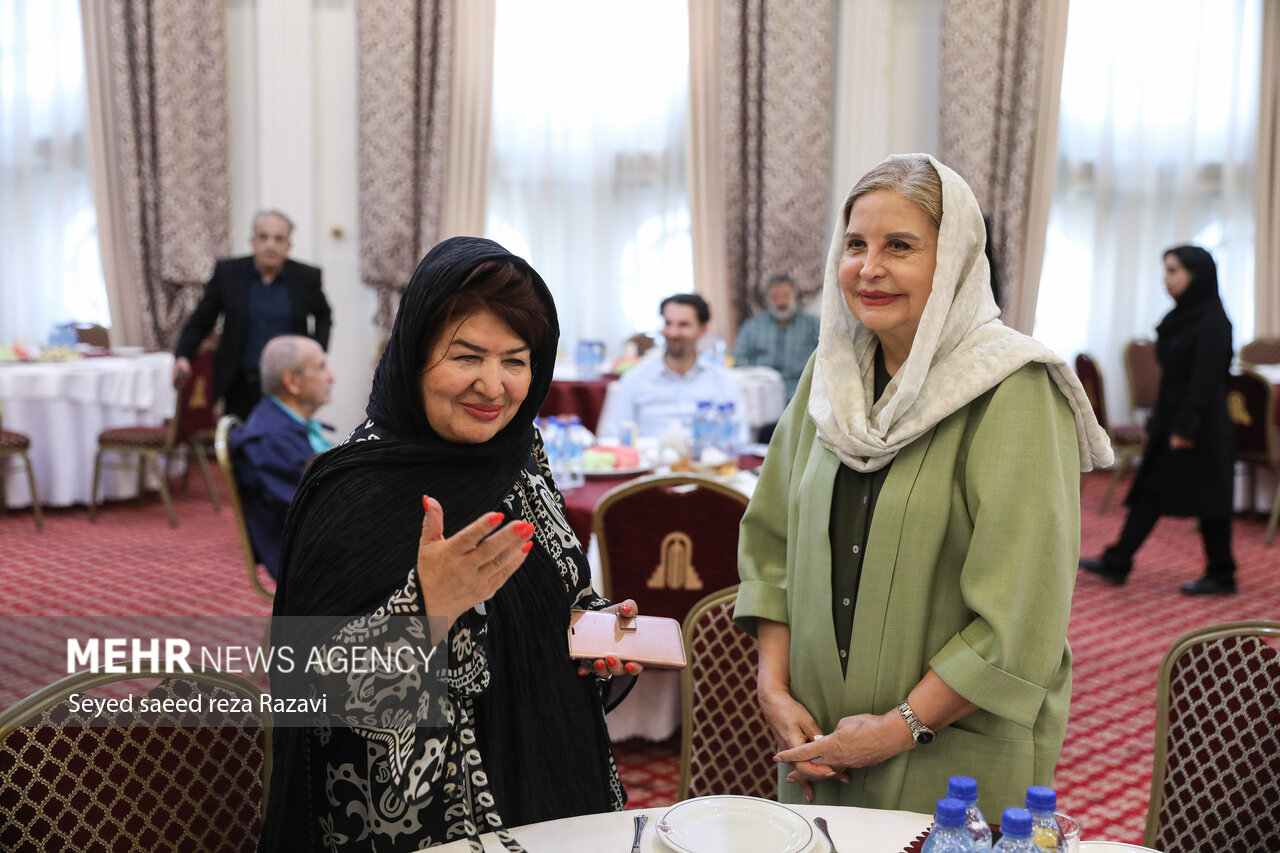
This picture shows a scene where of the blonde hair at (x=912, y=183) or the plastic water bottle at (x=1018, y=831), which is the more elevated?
the blonde hair at (x=912, y=183)

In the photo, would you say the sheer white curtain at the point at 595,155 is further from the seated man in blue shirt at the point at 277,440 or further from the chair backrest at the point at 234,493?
the chair backrest at the point at 234,493

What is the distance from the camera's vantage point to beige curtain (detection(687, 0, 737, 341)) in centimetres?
753

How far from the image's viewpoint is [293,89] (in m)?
7.35

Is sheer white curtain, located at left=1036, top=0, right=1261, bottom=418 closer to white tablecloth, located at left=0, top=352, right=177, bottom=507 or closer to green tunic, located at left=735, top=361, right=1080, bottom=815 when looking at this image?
white tablecloth, located at left=0, top=352, right=177, bottom=507

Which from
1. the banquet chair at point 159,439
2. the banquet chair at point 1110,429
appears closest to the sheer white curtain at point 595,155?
the banquet chair at point 159,439

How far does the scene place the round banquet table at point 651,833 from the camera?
1195 mm

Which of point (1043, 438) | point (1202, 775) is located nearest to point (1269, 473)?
point (1202, 775)

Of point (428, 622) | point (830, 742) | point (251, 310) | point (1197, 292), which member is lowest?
point (830, 742)

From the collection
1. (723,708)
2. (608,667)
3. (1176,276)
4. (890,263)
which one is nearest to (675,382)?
(1176,276)

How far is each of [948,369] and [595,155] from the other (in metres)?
6.73

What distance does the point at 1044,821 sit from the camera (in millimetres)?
1011

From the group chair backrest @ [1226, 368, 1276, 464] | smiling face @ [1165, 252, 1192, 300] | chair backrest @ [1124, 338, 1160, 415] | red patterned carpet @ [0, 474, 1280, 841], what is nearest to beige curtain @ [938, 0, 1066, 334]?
chair backrest @ [1124, 338, 1160, 415]

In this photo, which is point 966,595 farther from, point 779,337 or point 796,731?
point 779,337

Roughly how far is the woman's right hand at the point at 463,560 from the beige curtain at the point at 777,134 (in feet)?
21.2
